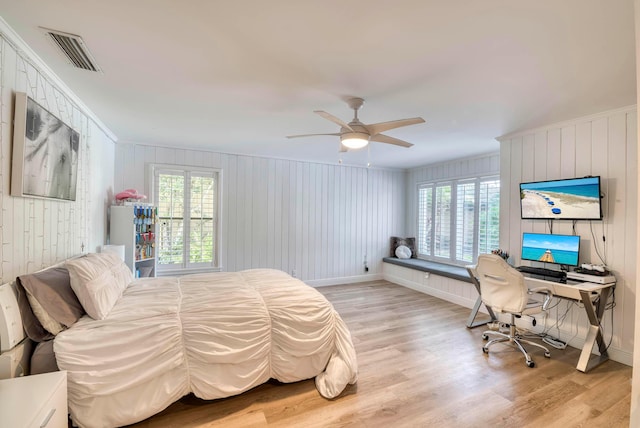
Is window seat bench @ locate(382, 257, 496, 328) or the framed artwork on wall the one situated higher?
the framed artwork on wall

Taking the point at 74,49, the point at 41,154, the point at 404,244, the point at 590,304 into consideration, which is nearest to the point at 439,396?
the point at 590,304

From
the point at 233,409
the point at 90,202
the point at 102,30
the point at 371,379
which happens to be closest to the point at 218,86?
the point at 102,30

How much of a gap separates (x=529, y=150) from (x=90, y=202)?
5.29 metres

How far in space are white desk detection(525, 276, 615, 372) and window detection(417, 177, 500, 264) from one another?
5.82 ft

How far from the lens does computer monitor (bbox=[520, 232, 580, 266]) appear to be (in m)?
3.10

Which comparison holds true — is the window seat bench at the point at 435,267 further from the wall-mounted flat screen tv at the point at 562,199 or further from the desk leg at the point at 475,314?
the wall-mounted flat screen tv at the point at 562,199

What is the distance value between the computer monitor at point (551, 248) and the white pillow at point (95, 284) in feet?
14.3

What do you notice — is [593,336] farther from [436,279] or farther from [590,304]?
[436,279]

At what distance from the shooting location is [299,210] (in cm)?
555

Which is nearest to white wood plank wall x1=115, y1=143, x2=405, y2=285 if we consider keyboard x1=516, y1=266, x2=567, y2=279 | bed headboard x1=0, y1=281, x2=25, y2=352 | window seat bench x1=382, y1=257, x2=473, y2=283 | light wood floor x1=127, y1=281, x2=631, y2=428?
window seat bench x1=382, y1=257, x2=473, y2=283

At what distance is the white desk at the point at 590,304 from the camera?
8.71 ft

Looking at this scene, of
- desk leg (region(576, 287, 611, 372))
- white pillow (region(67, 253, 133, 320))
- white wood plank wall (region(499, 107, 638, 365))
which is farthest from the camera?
white wood plank wall (region(499, 107, 638, 365))

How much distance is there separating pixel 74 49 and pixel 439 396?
3.66 meters

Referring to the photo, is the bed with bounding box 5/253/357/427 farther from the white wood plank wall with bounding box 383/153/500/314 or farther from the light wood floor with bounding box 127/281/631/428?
the white wood plank wall with bounding box 383/153/500/314
